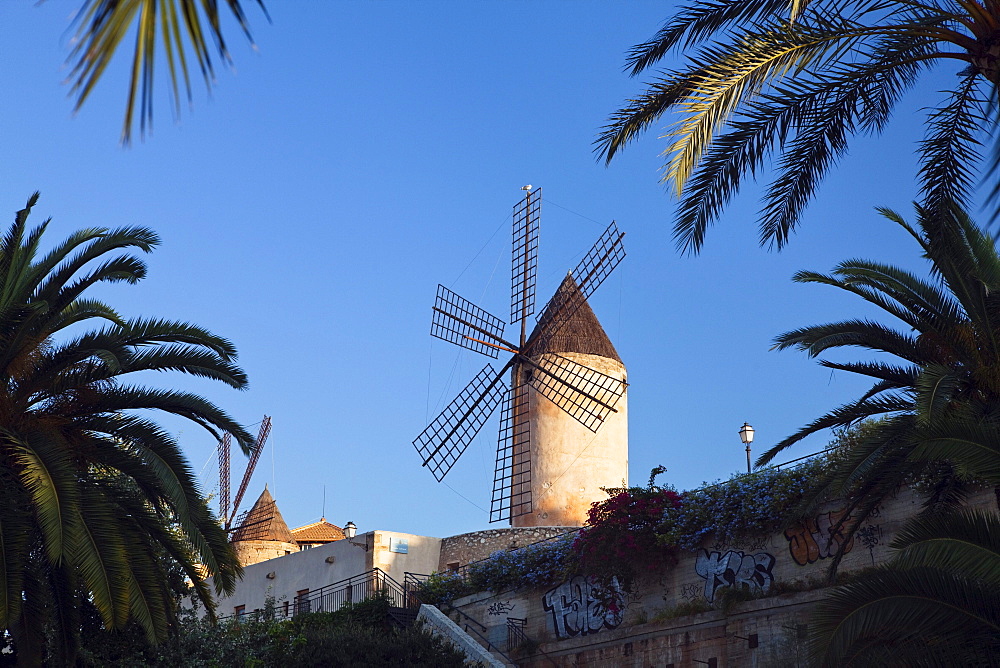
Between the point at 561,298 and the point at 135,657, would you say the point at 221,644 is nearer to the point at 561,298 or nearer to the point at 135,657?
the point at 135,657

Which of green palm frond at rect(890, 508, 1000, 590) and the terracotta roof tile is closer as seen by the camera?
green palm frond at rect(890, 508, 1000, 590)

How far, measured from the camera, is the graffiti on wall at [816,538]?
1591cm

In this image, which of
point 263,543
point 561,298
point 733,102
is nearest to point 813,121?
point 733,102

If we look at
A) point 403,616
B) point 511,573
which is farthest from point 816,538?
point 403,616

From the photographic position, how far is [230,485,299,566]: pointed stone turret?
34.7m

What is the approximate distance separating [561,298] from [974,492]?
14565mm

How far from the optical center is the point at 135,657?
637 inches

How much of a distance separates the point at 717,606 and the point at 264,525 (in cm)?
2346

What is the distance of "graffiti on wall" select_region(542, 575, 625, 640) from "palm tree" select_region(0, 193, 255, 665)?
24.6 ft

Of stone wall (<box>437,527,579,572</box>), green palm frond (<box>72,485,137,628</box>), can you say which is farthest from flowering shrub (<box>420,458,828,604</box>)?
green palm frond (<box>72,485,137,628</box>)

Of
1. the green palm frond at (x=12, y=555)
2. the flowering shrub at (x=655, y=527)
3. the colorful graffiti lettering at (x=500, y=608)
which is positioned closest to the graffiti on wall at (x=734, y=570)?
the flowering shrub at (x=655, y=527)

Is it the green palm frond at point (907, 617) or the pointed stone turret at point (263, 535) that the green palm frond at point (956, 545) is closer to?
the green palm frond at point (907, 617)

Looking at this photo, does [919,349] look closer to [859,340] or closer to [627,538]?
[859,340]

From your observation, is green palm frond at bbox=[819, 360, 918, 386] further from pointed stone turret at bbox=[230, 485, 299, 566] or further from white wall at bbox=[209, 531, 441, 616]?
pointed stone turret at bbox=[230, 485, 299, 566]
